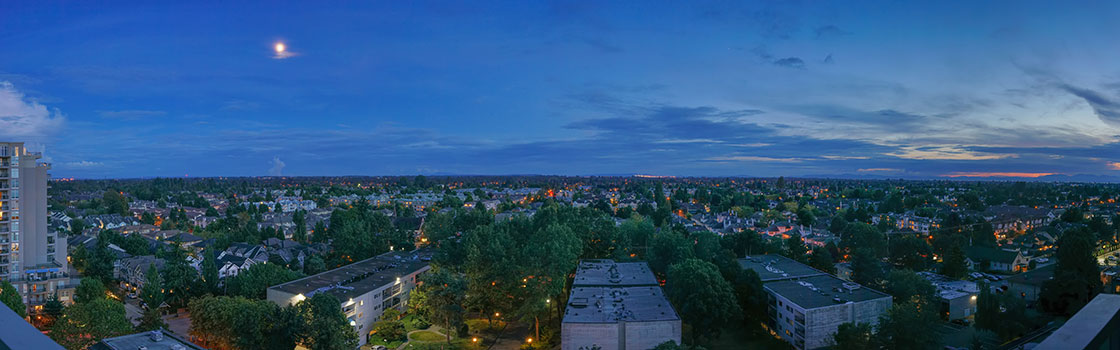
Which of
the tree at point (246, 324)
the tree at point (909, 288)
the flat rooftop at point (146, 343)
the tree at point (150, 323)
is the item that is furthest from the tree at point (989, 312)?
the tree at point (150, 323)

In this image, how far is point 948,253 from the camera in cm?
2306

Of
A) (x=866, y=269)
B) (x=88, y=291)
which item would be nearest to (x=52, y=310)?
(x=88, y=291)

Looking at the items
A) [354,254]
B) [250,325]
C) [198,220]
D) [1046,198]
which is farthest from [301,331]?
[1046,198]

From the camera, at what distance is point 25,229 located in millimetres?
20172

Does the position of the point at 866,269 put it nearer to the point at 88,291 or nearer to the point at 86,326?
the point at 86,326

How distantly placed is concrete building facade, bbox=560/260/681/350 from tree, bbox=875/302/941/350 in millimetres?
4601

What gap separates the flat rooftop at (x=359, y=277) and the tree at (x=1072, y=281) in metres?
20.5

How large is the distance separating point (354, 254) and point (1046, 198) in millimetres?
59623

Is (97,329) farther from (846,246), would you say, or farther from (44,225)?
(846,246)

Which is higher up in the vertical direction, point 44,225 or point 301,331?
point 44,225

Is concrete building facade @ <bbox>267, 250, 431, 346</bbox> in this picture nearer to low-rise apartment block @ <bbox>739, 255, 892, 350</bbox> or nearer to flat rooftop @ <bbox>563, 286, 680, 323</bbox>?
flat rooftop @ <bbox>563, 286, 680, 323</bbox>

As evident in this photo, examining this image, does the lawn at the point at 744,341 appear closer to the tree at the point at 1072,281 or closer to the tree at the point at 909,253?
the tree at the point at 1072,281

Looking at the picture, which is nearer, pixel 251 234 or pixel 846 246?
pixel 846 246

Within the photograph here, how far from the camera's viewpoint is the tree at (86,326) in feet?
44.4
